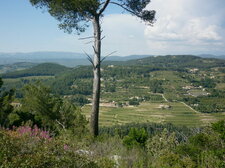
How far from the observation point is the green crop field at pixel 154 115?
64.1 meters

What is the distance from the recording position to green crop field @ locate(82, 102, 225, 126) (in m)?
64.1

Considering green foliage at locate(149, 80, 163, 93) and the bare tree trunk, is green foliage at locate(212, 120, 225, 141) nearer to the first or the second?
the bare tree trunk

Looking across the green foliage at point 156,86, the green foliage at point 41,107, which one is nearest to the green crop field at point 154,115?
the green foliage at point 156,86

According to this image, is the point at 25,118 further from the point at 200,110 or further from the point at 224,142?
the point at 200,110

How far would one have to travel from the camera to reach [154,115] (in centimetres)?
7231

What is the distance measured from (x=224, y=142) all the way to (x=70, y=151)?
4822 millimetres

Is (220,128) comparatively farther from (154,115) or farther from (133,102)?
(133,102)

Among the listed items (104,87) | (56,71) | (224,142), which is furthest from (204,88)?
(224,142)

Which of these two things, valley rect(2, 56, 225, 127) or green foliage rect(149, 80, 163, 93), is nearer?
valley rect(2, 56, 225, 127)

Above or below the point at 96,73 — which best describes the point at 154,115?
below

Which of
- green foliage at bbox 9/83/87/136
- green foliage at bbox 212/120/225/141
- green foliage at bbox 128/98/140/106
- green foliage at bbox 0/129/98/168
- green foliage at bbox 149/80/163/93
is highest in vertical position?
green foliage at bbox 0/129/98/168

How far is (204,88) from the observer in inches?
4400

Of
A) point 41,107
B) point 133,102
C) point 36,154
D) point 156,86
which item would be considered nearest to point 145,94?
point 156,86

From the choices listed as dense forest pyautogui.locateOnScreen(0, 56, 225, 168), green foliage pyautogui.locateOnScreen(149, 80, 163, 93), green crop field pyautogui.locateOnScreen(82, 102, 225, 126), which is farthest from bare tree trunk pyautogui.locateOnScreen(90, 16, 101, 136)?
green foliage pyautogui.locateOnScreen(149, 80, 163, 93)
